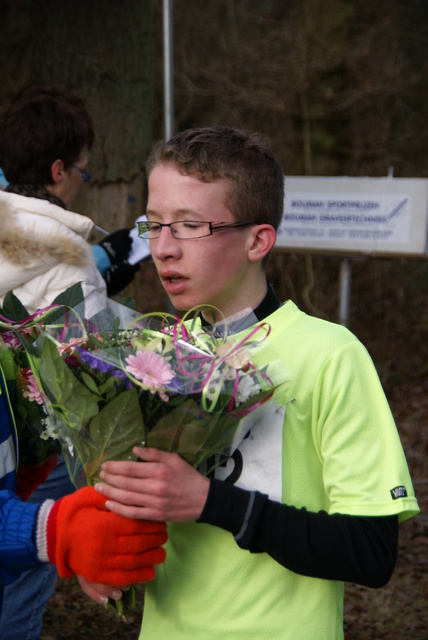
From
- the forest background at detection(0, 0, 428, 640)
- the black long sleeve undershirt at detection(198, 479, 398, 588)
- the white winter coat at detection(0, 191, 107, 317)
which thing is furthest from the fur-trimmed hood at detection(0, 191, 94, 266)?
the forest background at detection(0, 0, 428, 640)

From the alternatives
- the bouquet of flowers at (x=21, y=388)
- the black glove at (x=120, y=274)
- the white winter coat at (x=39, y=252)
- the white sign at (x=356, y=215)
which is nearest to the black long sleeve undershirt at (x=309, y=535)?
the bouquet of flowers at (x=21, y=388)

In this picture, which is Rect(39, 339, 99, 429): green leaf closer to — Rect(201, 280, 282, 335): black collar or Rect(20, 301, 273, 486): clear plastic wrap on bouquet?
Rect(20, 301, 273, 486): clear plastic wrap on bouquet

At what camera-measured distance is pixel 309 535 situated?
1.57 metres

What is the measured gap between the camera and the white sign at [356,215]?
21.4 feet

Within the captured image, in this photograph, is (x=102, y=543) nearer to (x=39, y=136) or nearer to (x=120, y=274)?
(x=39, y=136)

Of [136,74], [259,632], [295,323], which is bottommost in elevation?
[259,632]

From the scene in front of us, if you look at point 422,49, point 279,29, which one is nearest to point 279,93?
point 279,29

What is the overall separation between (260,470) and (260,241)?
53 centimetres

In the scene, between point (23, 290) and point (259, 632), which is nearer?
point (259, 632)

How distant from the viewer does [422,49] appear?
434 inches

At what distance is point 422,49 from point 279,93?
2.36m

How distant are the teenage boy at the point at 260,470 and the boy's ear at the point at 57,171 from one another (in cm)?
161

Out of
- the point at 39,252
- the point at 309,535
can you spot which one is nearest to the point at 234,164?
the point at 309,535

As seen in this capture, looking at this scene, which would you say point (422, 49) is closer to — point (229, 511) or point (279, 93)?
point (279, 93)
